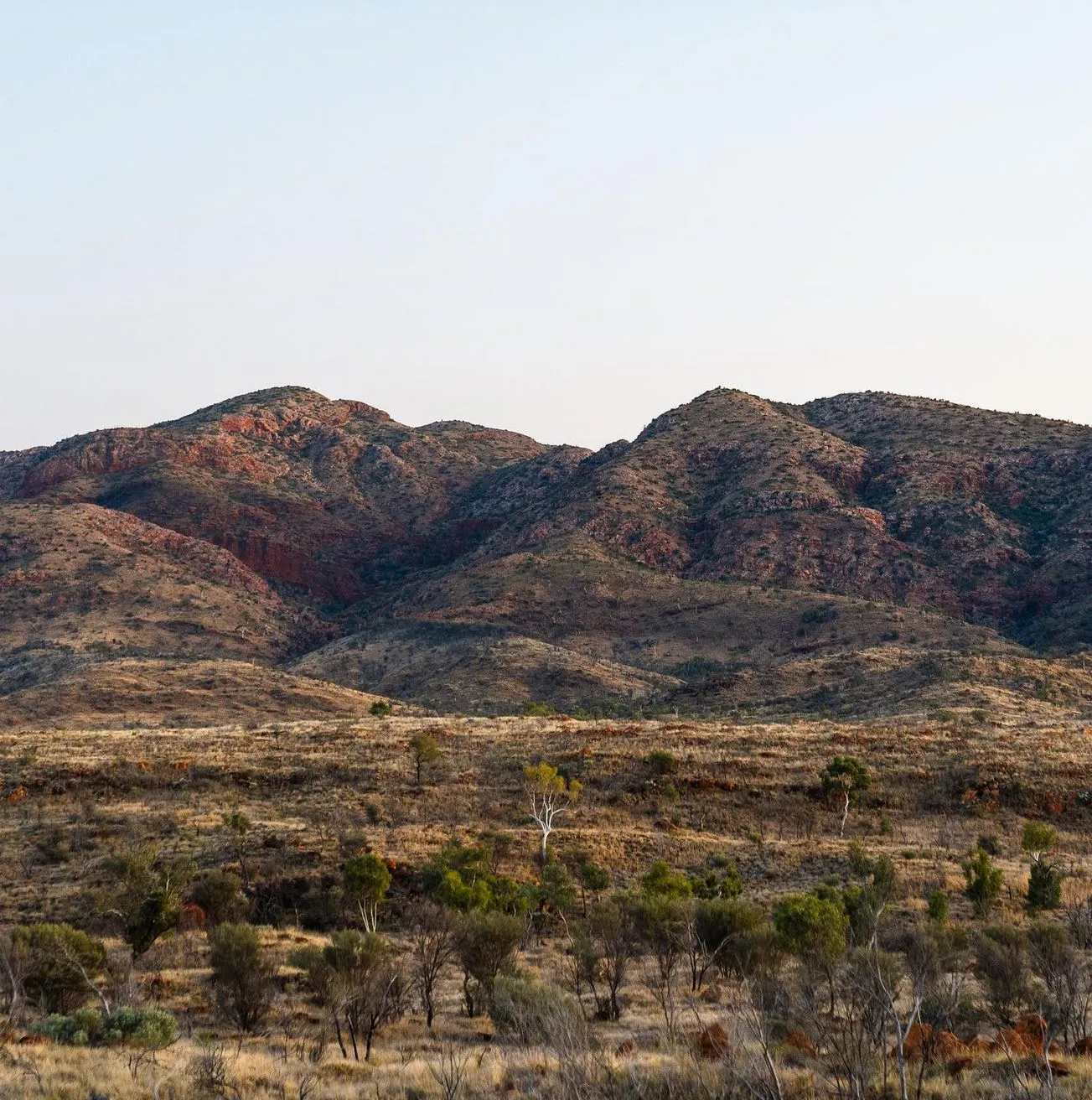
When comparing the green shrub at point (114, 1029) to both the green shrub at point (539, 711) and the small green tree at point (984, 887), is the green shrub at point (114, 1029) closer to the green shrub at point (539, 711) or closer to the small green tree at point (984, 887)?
the small green tree at point (984, 887)

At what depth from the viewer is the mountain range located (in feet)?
265

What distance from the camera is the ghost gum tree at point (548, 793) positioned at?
38.9 meters

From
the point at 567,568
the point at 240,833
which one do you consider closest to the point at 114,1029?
the point at 240,833

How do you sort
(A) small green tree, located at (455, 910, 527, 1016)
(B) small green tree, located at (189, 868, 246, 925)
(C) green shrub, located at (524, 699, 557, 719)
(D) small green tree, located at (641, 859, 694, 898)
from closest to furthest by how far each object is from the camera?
(A) small green tree, located at (455, 910, 527, 1016) < (D) small green tree, located at (641, 859, 694, 898) < (B) small green tree, located at (189, 868, 246, 925) < (C) green shrub, located at (524, 699, 557, 719)

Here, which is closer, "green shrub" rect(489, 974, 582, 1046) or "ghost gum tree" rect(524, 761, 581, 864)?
"green shrub" rect(489, 974, 582, 1046)

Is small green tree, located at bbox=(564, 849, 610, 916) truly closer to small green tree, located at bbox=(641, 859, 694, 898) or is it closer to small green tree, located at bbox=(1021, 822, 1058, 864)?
small green tree, located at bbox=(641, 859, 694, 898)

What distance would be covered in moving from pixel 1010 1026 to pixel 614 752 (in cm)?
2884

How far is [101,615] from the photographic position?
10775 centimetres

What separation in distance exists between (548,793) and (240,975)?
20015 mm

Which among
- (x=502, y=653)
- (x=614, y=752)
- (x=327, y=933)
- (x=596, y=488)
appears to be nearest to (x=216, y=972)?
(x=327, y=933)

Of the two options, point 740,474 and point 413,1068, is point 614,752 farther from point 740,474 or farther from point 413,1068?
point 740,474

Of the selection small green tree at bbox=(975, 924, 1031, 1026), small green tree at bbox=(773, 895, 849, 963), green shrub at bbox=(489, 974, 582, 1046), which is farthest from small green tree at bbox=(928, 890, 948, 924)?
green shrub at bbox=(489, 974, 582, 1046)

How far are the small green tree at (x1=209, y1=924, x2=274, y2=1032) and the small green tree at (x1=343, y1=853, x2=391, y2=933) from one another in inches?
299

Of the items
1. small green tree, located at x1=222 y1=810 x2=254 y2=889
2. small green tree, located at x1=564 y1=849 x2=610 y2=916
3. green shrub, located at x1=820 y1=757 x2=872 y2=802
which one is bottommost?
small green tree, located at x1=564 y1=849 x2=610 y2=916
